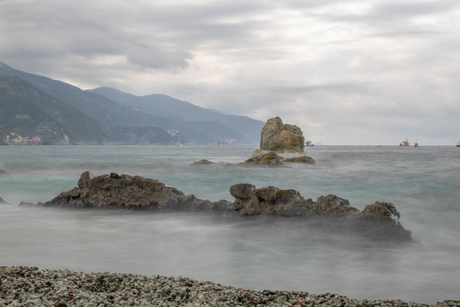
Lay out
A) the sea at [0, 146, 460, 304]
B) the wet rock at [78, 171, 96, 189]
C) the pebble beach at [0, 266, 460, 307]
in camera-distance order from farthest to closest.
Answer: the wet rock at [78, 171, 96, 189] → the sea at [0, 146, 460, 304] → the pebble beach at [0, 266, 460, 307]

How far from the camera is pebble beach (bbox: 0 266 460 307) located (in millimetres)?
4895

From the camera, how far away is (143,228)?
1078 centimetres

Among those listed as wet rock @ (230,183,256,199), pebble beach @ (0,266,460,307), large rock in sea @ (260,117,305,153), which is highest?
large rock in sea @ (260,117,305,153)

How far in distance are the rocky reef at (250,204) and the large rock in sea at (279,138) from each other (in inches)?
2496

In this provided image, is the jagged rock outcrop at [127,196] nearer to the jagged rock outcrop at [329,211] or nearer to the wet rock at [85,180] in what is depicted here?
the wet rock at [85,180]

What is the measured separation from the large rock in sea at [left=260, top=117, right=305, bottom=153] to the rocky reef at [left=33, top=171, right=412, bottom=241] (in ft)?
208

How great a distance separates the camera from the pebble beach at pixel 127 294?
16.1 feet

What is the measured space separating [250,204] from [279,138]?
65077mm

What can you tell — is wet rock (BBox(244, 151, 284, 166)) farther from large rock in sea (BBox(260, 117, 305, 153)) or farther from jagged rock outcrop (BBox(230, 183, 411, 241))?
large rock in sea (BBox(260, 117, 305, 153))

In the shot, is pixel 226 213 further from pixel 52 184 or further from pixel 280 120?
pixel 280 120

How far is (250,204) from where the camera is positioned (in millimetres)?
11312

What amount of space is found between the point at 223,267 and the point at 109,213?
5797mm

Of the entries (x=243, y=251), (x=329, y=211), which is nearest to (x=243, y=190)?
(x=329, y=211)

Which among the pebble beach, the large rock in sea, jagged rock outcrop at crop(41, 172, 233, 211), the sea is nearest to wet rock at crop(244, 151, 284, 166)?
the sea
